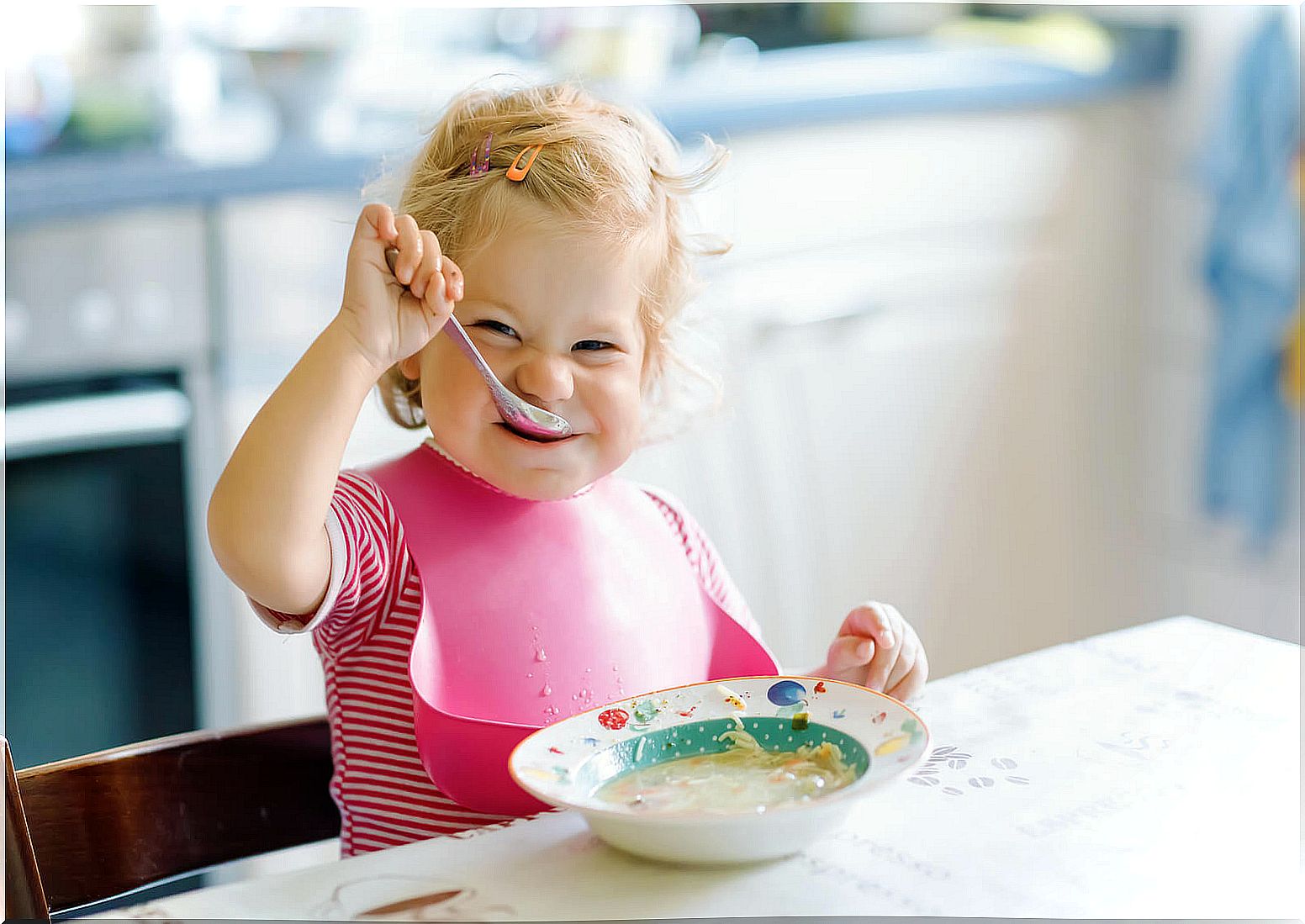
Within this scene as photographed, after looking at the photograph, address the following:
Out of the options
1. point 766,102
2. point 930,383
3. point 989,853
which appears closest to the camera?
point 989,853

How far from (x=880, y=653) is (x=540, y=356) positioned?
27cm

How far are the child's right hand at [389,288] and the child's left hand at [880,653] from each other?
30 cm

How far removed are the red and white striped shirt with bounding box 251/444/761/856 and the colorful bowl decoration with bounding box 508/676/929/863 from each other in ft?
0.58

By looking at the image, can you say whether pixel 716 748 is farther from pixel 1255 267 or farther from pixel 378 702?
pixel 1255 267

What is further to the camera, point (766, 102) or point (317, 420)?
point (766, 102)

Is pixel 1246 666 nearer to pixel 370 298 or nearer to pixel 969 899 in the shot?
pixel 969 899

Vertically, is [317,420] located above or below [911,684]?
above

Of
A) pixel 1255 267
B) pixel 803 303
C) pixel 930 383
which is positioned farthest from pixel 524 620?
pixel 1255 267

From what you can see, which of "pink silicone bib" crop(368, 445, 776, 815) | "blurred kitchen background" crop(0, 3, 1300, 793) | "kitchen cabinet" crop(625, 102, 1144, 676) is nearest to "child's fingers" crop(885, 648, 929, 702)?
"pink silicone bib" crop(368, 445, 776, 815)

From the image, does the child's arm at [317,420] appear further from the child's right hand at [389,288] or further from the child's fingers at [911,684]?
the child's fingers at [911,684]

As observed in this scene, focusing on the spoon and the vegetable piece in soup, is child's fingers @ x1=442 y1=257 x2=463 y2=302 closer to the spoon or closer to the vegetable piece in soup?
the spoon

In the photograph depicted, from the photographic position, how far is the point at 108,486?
1.55 m

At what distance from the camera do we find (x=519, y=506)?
891mm

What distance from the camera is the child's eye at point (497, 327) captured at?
831mm
